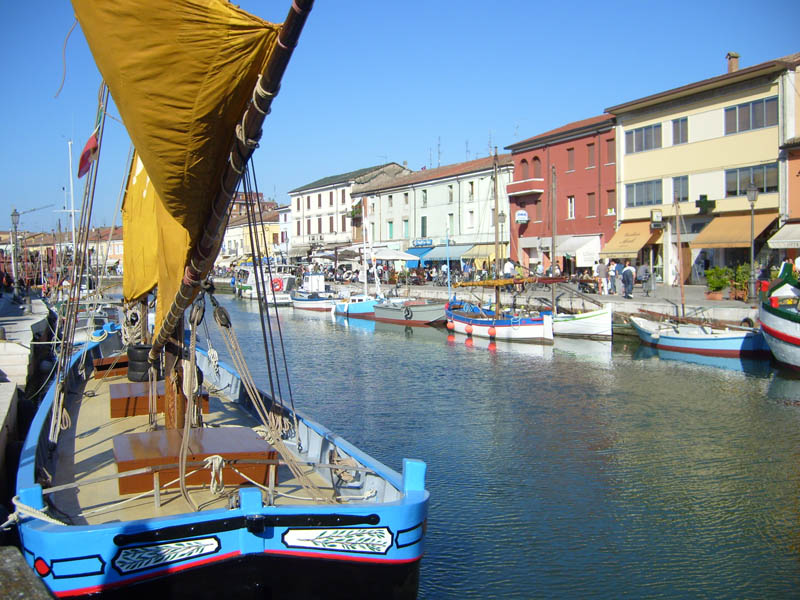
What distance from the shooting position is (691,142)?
3812 cm

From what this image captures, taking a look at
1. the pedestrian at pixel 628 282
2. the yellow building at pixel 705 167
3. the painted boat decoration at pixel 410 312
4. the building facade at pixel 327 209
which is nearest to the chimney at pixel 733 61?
the yellow building at pixel 705 167

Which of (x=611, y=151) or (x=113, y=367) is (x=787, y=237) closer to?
(x=611, y=151)

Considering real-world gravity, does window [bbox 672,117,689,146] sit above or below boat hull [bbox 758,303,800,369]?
above

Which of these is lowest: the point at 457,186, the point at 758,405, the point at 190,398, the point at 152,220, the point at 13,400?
the point at 758,405

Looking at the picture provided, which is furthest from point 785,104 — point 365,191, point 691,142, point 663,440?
point 365,191

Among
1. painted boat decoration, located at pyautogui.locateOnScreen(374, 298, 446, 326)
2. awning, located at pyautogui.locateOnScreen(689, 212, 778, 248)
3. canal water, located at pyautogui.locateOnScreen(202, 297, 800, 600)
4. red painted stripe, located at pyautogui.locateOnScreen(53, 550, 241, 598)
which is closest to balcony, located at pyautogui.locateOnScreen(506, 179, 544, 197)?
painted boat decoration, located at pyautogui.locateOnScreen(374, 298, 446, 326)

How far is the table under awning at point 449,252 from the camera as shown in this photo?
55656mm

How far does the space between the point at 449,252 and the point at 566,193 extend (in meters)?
12.6

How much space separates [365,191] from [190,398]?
63.1 metres

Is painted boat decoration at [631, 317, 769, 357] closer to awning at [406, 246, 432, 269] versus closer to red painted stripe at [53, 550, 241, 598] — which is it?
red painted stripe at [53, 550, 241, 598]

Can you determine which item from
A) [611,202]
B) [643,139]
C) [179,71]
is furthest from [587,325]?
[179,71]

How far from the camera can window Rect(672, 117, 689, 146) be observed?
126ft

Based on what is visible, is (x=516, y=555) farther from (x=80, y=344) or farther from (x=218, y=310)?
(x=80, y=344)

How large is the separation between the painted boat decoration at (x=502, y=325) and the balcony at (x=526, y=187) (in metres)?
14.1
